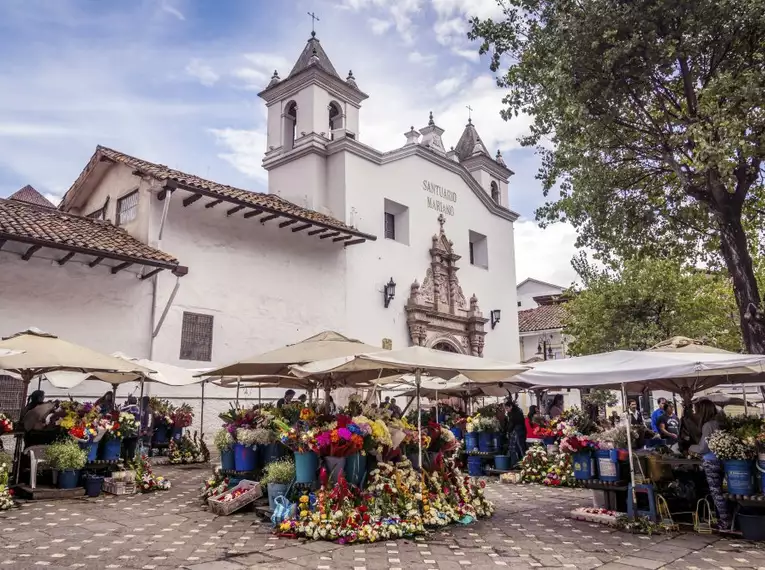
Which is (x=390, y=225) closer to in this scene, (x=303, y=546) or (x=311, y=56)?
(x=311, y=56)

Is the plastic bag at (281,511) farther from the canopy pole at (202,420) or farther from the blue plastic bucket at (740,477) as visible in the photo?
the canopy pole at (202,420)

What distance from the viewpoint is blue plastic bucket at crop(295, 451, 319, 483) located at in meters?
7.37

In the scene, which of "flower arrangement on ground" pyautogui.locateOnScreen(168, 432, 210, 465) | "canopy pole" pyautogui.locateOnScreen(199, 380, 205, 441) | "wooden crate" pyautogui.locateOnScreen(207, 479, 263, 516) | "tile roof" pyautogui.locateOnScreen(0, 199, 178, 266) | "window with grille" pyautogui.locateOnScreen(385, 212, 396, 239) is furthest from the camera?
"window with grille" pyautogui.locateOnScreen(385, 212, 396, 239)

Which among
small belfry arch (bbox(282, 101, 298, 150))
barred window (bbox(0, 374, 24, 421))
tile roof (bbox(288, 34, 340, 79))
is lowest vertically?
barred window (bbox(0, 374, 24, 421))

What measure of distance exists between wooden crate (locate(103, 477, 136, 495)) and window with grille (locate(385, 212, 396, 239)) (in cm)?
1279

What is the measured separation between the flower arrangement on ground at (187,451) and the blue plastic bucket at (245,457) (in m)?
5.70

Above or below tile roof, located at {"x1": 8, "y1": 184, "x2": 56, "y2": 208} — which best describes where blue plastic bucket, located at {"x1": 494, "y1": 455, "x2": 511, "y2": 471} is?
below

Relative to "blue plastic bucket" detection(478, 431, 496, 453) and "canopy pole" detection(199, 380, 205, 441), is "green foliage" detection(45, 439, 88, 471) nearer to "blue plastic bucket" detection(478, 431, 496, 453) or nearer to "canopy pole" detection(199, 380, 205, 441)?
"canopy pole" detection(199, 380, 205, 441)

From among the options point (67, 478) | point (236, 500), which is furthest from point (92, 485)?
point (236, 500)

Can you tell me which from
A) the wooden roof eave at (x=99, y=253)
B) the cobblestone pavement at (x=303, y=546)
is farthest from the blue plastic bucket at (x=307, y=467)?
the wooden roof eave at (x=99, y=253)

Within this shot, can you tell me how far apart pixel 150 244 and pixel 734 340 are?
2207 centimetres

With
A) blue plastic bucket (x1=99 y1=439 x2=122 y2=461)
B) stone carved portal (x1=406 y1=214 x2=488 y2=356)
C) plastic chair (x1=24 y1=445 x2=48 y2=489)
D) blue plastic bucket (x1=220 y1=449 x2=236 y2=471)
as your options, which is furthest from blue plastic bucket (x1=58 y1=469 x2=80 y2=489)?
stone carved portal (x1=406 y1=214 x2=488 y2=356)

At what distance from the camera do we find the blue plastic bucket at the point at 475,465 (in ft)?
43.1

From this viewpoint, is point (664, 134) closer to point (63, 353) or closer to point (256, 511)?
point (256, 511)
